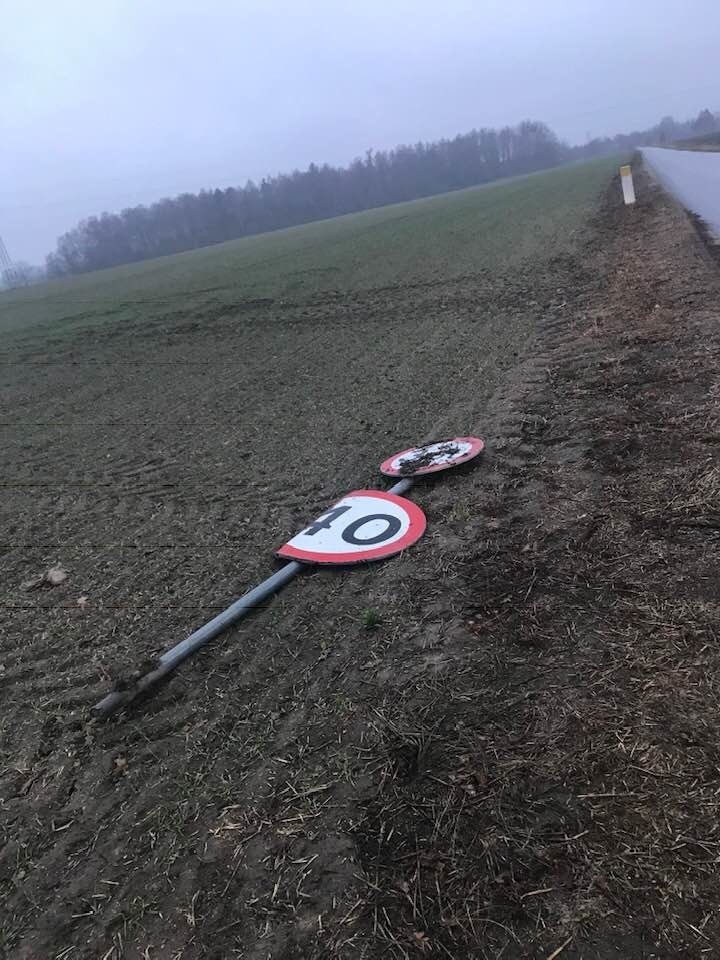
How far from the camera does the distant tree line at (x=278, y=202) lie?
395 feet

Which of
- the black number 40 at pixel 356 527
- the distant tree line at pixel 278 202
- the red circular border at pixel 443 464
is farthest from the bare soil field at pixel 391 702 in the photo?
the distant tree line at pixel 278 202

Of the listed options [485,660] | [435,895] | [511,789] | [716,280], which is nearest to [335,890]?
[435,895]

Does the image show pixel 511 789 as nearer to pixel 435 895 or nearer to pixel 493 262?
pixel 435 895

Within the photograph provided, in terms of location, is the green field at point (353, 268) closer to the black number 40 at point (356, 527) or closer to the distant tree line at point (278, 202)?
the black number 40 at point (356, 527)

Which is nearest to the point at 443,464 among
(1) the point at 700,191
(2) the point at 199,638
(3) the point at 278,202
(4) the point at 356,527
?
(4) the point at 356,527

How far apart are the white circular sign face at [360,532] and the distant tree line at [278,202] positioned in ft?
373

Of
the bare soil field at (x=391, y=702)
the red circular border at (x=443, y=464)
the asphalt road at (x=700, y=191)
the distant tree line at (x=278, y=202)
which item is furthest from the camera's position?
the distant tree line at (x=278, y=202)

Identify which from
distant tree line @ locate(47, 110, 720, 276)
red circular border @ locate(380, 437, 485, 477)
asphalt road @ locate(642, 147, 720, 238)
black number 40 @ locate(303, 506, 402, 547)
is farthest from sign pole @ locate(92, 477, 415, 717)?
distant tree line @ locate(47, 110, 720, 276)

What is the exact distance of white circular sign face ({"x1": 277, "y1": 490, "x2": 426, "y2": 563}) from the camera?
402 centimetres

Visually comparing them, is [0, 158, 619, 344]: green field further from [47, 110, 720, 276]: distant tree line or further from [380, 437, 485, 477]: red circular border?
[47, 110, 720, 276]: distant tree line

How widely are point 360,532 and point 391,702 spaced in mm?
1673

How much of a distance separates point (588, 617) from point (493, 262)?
634 inches

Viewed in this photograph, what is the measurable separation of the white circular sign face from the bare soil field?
139 mm

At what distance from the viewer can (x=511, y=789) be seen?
2.22 m
